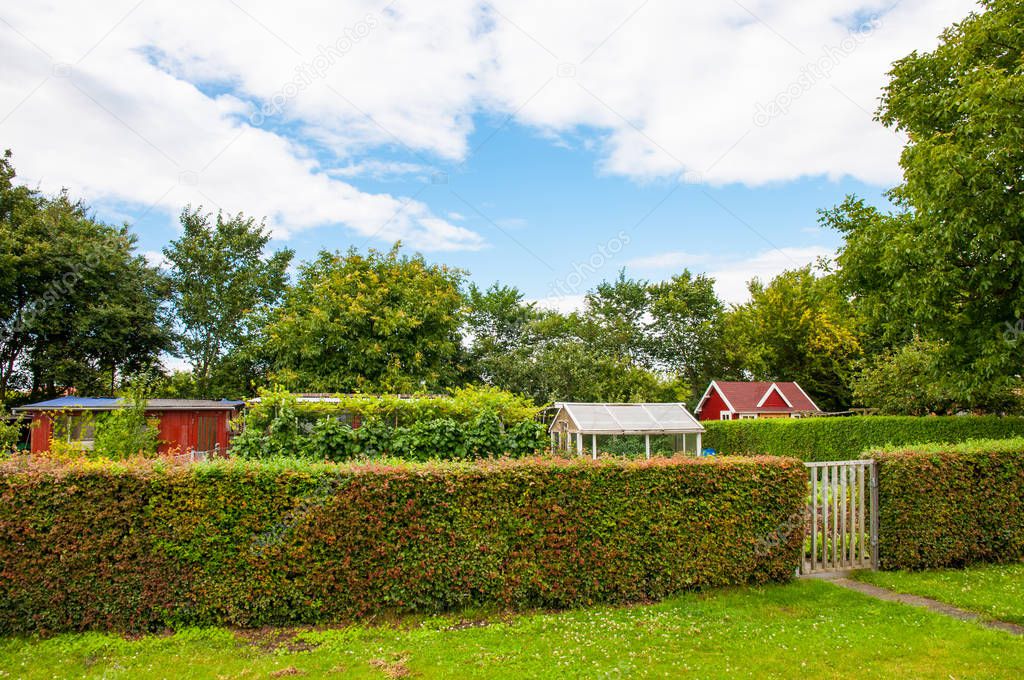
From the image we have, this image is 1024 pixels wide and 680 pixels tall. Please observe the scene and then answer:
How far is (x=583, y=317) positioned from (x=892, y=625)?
36.5 m

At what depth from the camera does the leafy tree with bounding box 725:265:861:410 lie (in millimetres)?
35531

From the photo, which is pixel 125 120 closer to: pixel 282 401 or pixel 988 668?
pixel 282 401

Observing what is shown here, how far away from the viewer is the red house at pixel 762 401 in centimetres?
3422

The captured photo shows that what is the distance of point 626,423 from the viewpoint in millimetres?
19438

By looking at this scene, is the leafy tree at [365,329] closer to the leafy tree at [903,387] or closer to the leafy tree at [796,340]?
the leafy tree at [903,387]

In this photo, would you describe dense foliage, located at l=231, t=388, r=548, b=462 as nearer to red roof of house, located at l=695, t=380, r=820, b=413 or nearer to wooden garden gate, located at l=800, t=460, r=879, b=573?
wooden garden gate, located at l=800, t=460, r=879, b=573

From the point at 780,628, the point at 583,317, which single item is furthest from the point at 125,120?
the point at 583,317

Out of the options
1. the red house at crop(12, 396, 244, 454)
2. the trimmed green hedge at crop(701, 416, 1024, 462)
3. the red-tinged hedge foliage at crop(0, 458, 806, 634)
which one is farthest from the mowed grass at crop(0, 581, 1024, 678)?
the red house at crop(12, 396, 244, 454)

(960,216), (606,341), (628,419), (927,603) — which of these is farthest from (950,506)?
(606,341)

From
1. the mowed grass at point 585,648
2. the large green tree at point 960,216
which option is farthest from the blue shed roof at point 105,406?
the large green tree at point 960,216

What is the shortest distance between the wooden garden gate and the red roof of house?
92.8 ft

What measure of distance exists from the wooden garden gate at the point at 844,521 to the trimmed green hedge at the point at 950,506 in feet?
0.36

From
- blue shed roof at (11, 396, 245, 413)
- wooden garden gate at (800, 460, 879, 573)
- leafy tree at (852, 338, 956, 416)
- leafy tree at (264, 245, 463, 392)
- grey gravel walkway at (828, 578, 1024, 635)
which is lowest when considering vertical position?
grey gravel walkway at (828, 578, 1024, 635)

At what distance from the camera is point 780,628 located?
5.35 metres
